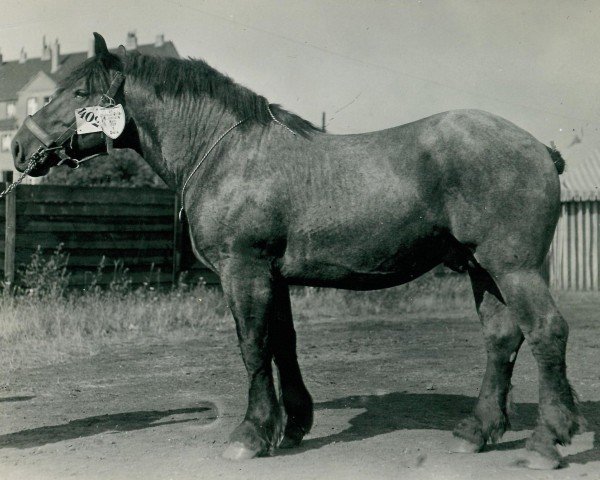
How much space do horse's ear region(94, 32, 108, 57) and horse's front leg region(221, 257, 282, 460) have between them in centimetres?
164

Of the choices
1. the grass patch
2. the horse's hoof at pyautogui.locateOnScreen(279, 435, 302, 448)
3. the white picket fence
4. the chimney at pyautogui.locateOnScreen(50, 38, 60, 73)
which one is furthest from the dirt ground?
the chimney at pyautogui.locateOnScreen(50, 38, 60, 73)

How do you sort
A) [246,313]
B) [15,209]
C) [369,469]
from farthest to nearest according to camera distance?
[15,209]
[246,313]
[369,469]

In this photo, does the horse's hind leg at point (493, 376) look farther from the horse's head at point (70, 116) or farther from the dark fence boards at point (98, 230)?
the dark fence boards at point (98, 230)

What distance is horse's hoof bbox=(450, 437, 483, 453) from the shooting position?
15.3 feet

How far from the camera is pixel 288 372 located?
505 cm

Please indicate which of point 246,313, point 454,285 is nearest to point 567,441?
point 246,313

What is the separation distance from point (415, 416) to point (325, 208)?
2.03m

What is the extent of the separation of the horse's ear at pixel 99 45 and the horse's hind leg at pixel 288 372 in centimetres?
194

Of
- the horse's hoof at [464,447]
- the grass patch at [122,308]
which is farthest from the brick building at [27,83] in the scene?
the horse's hoof at [464,447]

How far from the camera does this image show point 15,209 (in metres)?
11.1

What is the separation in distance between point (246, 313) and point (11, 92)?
43.8 metres

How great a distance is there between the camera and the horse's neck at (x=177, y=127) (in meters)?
4.97

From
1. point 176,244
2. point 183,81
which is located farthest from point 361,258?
point 176,244

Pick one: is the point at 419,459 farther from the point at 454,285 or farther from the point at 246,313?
the point at 454,285
